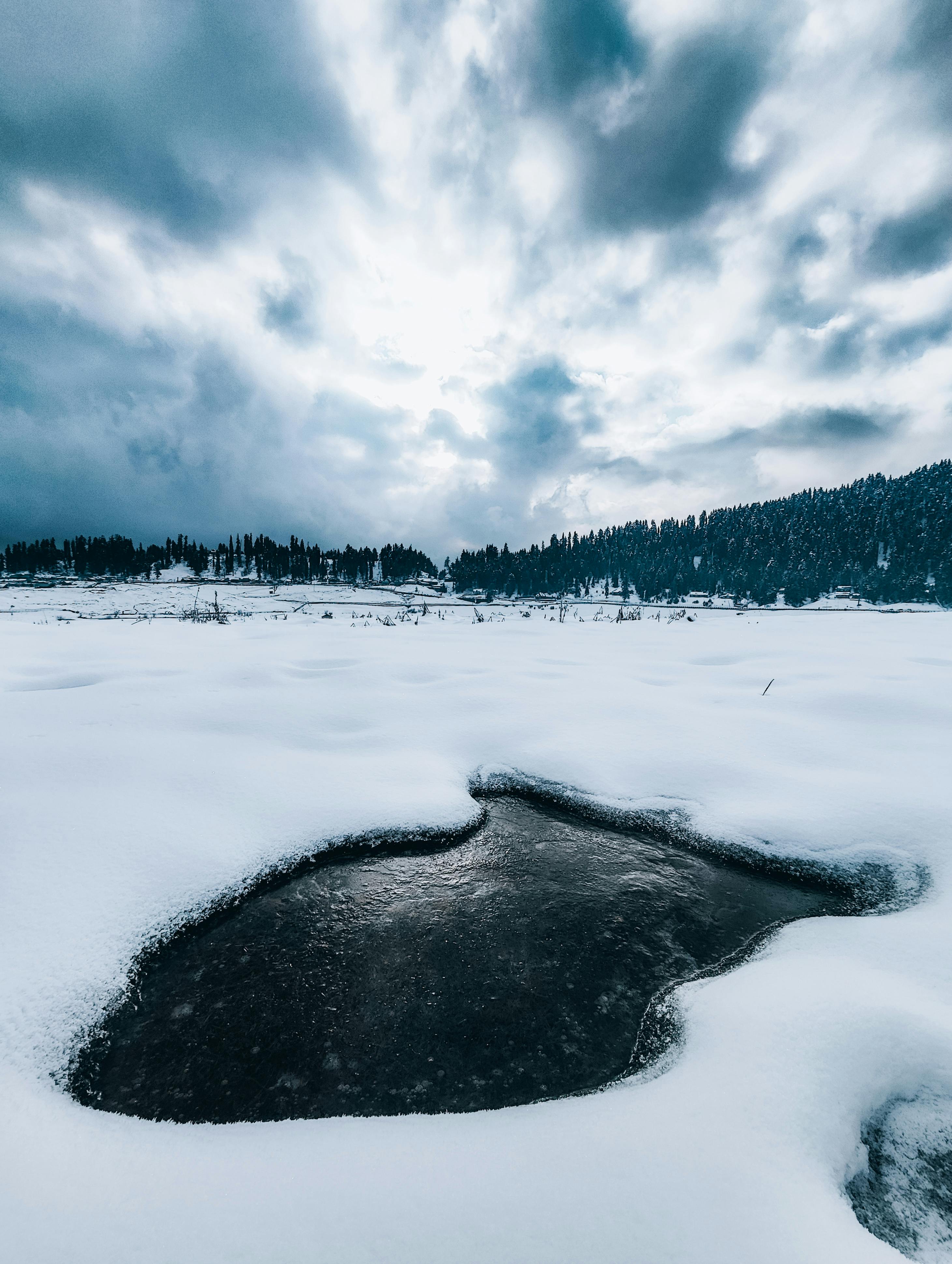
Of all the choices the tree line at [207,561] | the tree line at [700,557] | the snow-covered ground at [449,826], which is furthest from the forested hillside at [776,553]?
the snow-covered ground at [449,826]

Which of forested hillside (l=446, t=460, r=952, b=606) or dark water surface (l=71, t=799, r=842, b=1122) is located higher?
forested hillside (l=446, t=460, r=952, b=606)

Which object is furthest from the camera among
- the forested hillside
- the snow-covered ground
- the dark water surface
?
the forested hillside

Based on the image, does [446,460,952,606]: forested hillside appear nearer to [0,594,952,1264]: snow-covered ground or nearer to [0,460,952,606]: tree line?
[0,460,952,606]: tree line

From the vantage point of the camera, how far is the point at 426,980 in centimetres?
221

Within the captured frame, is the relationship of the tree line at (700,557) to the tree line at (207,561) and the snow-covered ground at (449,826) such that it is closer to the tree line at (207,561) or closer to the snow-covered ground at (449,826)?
the tree line at (207,561)

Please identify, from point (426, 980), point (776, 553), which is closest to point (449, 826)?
point (426, 980)

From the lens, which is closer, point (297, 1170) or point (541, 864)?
point (297, 1170)

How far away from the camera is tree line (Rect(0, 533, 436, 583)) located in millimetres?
75312

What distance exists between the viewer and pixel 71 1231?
3.49ft

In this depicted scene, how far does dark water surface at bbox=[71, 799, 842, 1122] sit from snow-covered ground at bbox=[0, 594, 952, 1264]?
23 cm

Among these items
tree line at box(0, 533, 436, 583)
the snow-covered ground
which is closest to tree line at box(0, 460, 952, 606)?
tree line at box(0, 533, 436, 583)

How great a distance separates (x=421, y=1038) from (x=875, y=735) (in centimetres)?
463

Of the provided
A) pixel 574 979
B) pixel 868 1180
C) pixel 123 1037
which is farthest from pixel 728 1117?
pixel 123 1037

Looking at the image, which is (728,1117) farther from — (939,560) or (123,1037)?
(939,560)
